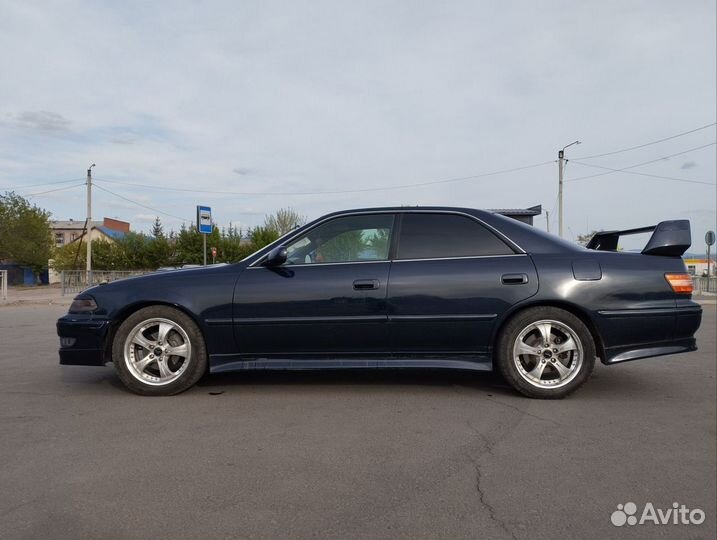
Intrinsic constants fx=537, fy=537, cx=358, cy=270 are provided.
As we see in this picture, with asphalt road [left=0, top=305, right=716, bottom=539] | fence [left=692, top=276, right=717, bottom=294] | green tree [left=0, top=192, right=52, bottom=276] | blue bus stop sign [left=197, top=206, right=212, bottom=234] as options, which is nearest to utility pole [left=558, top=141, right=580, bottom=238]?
fence [left=692, top=276, right=717, bottom=294]

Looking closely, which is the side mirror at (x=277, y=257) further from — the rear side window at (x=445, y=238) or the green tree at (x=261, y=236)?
the green tree at (x=261, y=236)

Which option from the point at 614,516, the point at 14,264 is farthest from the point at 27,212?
the point at 614,516

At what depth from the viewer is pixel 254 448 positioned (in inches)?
128

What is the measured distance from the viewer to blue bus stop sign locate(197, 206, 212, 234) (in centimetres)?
2009

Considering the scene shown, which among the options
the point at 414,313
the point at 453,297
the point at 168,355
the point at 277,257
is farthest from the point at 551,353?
the point at 168,355

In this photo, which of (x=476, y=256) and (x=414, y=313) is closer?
(x=414, y=313)

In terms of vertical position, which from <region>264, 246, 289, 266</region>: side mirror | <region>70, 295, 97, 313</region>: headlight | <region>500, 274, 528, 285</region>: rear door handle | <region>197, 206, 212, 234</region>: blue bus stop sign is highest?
<region>197, 206, 212, 234</region>: blue bus stop sign

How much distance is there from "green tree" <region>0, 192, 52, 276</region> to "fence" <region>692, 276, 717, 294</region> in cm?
4481

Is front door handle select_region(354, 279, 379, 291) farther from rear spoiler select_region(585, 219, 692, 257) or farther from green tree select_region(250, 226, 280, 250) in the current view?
green tree select_region(250, 226, 280, 250)

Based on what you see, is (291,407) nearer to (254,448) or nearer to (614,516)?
(254,448)

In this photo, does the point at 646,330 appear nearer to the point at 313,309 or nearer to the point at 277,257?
the point at 313,309

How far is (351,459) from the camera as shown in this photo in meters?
3.09

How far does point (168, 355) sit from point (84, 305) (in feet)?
2.75

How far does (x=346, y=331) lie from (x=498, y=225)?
155 cm
